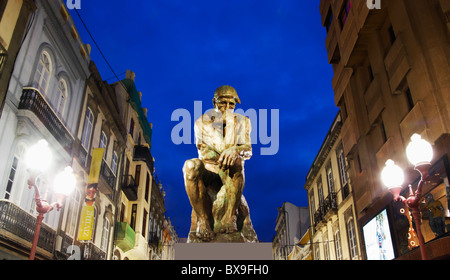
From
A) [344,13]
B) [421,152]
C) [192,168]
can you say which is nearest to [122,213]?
[344,13]

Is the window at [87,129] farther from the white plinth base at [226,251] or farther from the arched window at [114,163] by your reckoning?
the white plinth base at [226,251]

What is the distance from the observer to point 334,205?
20766mm

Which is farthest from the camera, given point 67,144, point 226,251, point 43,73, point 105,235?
point 105,235

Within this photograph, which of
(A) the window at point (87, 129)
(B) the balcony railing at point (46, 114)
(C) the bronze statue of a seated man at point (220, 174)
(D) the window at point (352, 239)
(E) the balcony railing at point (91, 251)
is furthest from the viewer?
(D) the window at point (352, 239)

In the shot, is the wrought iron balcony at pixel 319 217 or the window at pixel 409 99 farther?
the wrought iron balcony at pixel 319 217

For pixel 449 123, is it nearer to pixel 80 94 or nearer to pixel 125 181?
pixel 80 94

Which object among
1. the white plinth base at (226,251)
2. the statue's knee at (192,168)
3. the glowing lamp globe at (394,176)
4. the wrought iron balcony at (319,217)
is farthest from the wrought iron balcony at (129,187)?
the white plinth base at (226,251)

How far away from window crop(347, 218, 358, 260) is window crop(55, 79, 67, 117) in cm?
1430

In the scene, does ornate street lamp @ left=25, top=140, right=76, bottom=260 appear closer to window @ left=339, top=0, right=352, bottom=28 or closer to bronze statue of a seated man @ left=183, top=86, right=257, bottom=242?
bronze statue of a seated man @ left=183, top=86, right=257, bottom=242

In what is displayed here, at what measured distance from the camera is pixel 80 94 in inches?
623

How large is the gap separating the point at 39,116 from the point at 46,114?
20.1 inches

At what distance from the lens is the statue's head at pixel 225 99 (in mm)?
5445

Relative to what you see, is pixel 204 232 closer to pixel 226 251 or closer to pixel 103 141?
pixel 226 251
